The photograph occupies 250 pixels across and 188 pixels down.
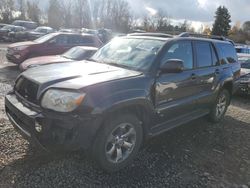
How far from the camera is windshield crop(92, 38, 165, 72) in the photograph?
3.97m

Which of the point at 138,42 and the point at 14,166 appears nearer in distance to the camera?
the point at 14,166

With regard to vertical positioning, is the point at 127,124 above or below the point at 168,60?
below

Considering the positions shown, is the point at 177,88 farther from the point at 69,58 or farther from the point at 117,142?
the point at 69,58

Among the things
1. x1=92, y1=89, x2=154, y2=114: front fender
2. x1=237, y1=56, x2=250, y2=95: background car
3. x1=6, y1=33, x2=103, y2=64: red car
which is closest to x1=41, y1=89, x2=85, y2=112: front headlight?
x1=92, y1=89, x2=154, y2=114: front fender

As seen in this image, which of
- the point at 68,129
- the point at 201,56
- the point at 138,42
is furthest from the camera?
the point at 201,56

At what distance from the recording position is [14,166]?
11.4 ft

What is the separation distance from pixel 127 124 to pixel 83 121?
0.72 metres

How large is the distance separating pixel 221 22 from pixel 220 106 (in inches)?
1936

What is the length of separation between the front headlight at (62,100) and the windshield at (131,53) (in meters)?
1.18

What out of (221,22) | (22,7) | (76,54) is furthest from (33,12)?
(76,54)

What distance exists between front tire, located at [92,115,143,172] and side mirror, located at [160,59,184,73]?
0.83 m

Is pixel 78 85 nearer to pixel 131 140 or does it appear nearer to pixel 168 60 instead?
pixel 131 140

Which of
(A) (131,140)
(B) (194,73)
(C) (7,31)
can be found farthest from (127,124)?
(C) (7,31)

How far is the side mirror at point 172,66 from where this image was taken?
3.79 m
